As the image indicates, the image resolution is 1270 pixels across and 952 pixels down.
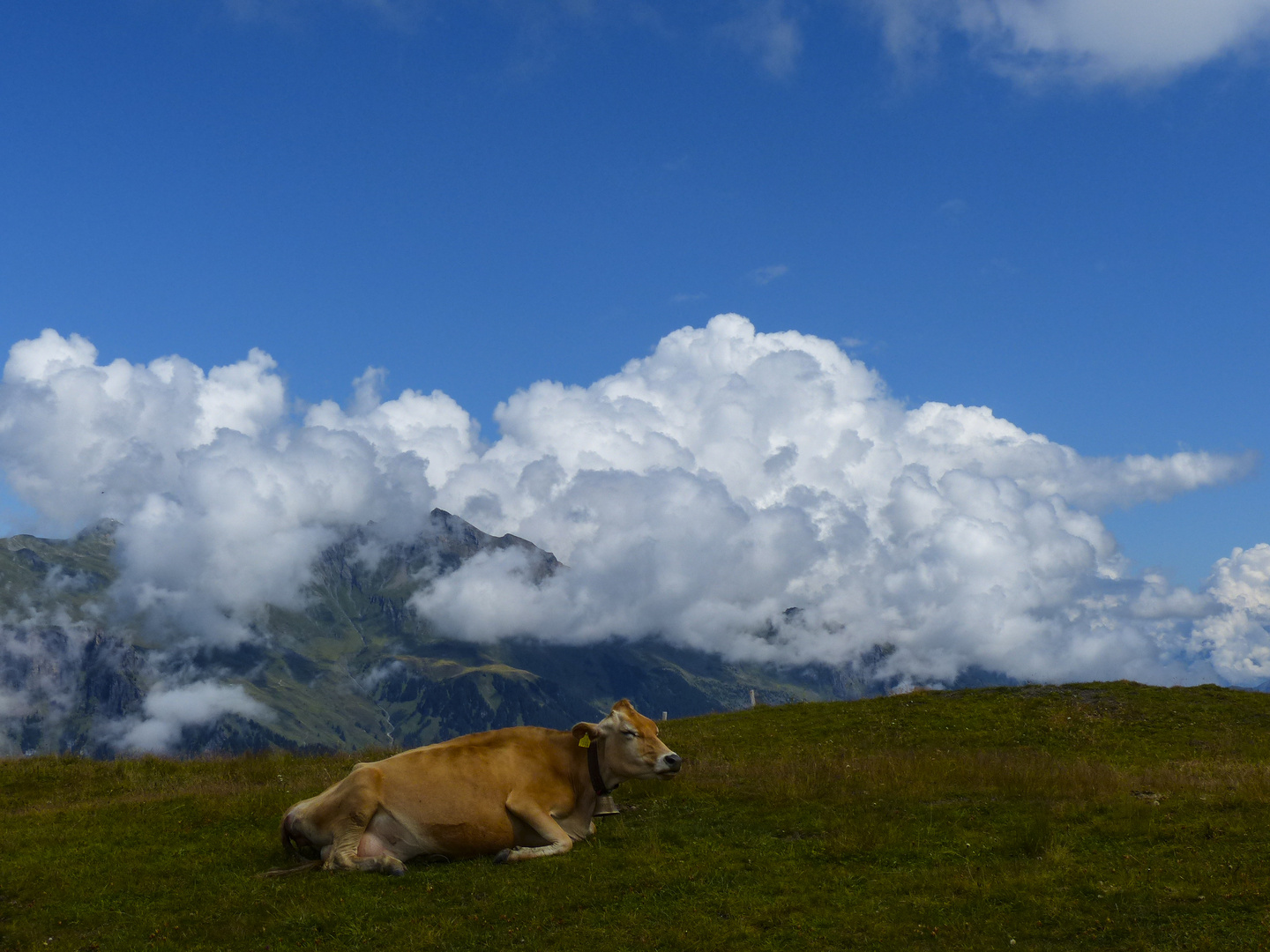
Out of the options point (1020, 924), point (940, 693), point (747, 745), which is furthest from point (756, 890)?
point (940, 693)

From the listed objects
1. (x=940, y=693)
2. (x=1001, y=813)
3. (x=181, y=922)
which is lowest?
(x=181, y=922)

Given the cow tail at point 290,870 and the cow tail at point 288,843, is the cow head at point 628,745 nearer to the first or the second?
the cow tail at point 290,870

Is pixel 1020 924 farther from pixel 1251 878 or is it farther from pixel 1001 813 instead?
pixel 1001 813

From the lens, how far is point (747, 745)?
32750mm

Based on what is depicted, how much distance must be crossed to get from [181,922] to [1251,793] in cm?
1844

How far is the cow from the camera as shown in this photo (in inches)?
616

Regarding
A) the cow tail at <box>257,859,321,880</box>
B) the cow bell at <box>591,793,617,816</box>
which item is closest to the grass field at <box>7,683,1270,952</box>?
the cow tail at <box>257,859,321,880</box>

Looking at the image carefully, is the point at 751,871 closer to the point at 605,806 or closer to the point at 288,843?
the point at 605,806

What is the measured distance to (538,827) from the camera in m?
15.8

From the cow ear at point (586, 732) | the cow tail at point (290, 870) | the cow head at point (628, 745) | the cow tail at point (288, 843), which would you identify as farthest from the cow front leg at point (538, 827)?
the cow tail at point (288, 843)

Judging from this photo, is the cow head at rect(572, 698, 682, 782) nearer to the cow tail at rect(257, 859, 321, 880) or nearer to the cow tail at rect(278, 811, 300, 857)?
the cow tail at rect(257, 859, 321, 880)

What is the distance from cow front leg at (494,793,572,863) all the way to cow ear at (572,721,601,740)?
56.3 inches

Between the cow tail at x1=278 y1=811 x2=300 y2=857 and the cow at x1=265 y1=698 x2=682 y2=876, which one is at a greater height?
the cow at x1=265 y1=698 x2=682 y2=876

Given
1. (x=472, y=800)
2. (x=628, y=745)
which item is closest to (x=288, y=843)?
(x=472, y=800)
